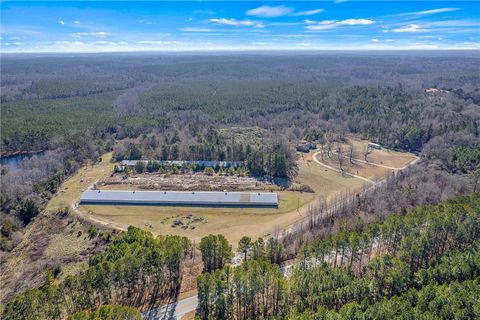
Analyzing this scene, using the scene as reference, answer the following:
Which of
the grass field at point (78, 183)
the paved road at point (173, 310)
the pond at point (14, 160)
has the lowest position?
the pond at point (14, 160)

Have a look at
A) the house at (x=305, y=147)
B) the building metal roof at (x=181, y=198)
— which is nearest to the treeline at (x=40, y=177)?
the building metal roof at (x=181, y=198)

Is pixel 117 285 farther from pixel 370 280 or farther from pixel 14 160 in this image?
pixel 14 160

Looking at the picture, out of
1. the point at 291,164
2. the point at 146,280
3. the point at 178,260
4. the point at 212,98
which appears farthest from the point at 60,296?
the point at 212,98

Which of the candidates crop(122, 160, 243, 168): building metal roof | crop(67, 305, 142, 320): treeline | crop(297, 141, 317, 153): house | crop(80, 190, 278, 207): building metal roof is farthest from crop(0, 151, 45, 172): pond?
crop(67, 305, 142, 320): treeline

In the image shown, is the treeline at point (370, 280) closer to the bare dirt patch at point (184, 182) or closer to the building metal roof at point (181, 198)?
the building metal roof at point (181, 198)

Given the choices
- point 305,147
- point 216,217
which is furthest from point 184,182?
point 305,147

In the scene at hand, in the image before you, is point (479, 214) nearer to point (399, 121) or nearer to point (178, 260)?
point (178, 260)

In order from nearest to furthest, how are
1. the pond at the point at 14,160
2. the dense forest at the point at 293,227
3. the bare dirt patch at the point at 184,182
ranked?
the dense forest at the point at 293,227 < the bare dirt patch at the point at 184,182 < the pond at the point at 14,160
